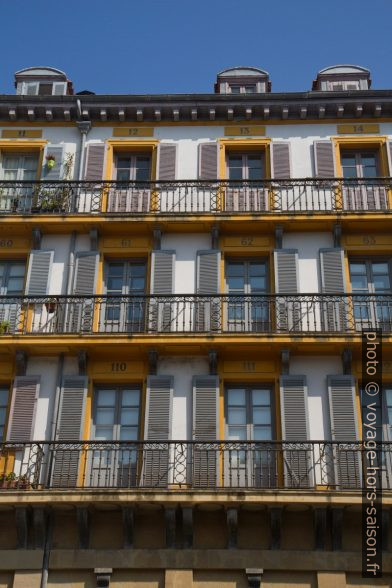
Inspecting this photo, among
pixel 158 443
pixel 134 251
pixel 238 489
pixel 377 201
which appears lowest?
pixel 238 489

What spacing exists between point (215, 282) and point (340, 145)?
5.60m

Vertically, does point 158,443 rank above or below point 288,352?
below

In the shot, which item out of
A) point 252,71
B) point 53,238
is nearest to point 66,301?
point 53,238

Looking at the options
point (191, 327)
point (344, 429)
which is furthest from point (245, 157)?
point (344, 429)

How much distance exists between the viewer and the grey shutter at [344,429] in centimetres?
1731

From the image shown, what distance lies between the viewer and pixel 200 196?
21562 mm

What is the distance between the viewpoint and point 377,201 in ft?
69.6

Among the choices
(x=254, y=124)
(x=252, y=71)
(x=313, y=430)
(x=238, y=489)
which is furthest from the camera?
(x=252, y=71)

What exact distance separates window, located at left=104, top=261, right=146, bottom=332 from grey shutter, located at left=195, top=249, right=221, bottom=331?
1.42m

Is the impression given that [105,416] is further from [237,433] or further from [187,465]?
[237,433]

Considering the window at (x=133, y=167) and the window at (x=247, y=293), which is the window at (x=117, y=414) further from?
the window at (x=133, y=167)

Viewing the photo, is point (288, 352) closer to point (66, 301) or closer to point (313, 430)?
point (313, 430)

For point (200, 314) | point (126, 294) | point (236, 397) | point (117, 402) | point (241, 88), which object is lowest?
point (117, 402)

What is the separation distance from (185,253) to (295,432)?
553 cm
